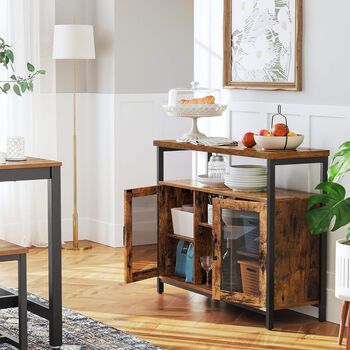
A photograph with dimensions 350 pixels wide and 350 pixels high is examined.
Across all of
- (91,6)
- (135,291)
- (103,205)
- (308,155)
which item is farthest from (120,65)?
(308,155)

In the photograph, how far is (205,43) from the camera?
19.4 ft

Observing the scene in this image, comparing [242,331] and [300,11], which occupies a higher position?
[300,11]

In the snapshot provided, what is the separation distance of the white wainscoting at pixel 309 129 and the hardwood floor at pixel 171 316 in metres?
0.33

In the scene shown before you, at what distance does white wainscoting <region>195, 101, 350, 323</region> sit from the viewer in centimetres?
495

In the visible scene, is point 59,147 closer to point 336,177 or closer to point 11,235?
point 11,235

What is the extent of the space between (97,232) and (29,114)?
1.14 m

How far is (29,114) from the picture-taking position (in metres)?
7.14

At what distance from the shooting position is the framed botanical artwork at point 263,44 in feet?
17.0

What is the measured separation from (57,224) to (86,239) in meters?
3.23

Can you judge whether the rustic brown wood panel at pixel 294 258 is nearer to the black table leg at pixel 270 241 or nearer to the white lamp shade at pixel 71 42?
the black table leg at pixel 270 241

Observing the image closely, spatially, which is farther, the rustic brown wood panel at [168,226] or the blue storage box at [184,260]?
the rustic brown wood panel at [168,226]

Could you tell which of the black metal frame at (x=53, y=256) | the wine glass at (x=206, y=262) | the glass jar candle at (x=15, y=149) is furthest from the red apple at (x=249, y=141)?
the glass jar candle at (x=15, y=149)

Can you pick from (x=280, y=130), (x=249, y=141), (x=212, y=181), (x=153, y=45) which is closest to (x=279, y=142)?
(x=280, y=130)

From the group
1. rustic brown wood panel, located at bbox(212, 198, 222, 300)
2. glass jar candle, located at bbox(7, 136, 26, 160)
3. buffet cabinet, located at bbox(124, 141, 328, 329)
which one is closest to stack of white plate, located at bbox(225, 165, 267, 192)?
buffet cabinet, located at bbox(124, 141, 328, 329)
